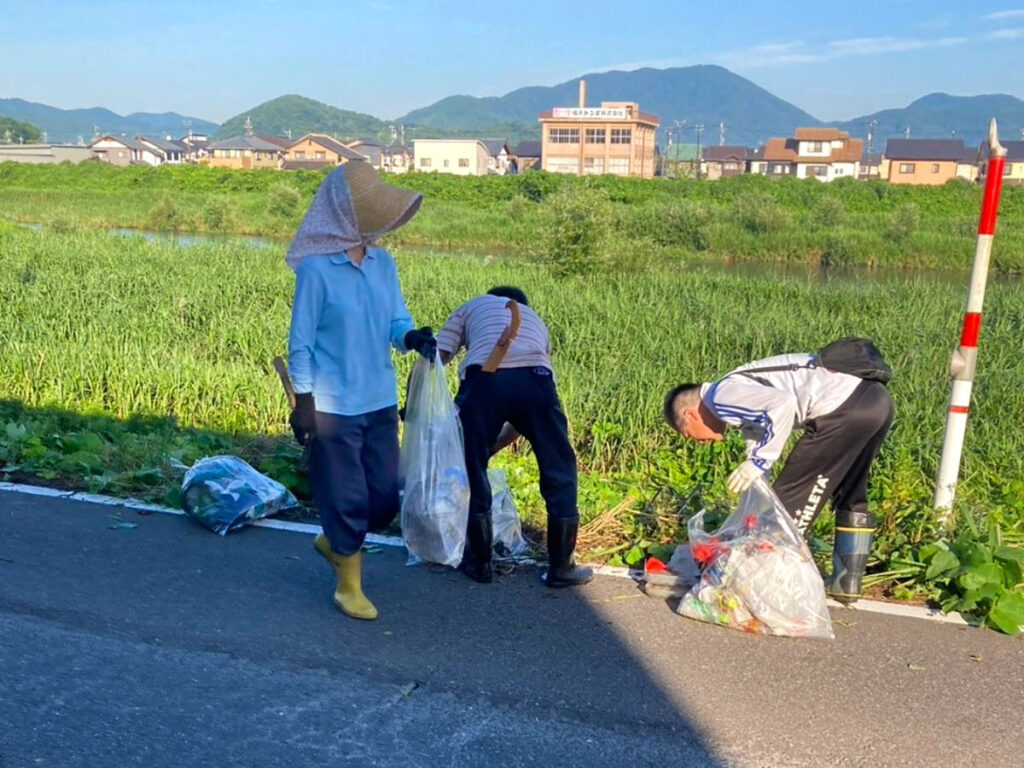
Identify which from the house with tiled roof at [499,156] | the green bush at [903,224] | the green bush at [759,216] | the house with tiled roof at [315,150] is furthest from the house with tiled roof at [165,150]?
the green bush at [903,224]

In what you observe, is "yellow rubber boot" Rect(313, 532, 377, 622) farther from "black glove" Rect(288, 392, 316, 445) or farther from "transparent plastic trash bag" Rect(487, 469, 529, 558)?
"transparent plastic trash bag" Rect(487, 469, 529, 558)

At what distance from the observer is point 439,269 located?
1809 centimetres

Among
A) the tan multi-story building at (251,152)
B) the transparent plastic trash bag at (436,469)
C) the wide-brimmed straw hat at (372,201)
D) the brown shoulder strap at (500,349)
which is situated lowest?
the transparent plastic trash bag at (436,469)

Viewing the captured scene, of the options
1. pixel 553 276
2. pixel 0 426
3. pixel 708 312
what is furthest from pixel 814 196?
pixel 0 426

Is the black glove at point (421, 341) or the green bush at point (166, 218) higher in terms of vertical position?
the black glove at point (421, 341)

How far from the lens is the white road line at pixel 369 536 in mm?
4250

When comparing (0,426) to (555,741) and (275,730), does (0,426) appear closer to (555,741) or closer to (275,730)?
(275,730)

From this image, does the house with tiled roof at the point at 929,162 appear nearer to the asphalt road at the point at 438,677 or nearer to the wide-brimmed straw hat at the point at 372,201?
the asphalt road at the point at 438,677

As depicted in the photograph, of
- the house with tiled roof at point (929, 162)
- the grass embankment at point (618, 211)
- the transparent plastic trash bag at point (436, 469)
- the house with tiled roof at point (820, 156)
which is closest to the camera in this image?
the transparent plastic trash bag at point (436, 469)

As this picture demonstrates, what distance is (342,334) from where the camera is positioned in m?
3.90

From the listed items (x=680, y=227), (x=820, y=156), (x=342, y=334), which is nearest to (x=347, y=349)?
(x=342, y=334)

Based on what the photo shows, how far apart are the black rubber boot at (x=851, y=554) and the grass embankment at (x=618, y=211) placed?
15.1 meters

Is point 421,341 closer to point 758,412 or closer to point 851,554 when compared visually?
point 758,412

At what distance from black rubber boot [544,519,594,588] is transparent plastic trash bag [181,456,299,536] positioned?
1.62m
